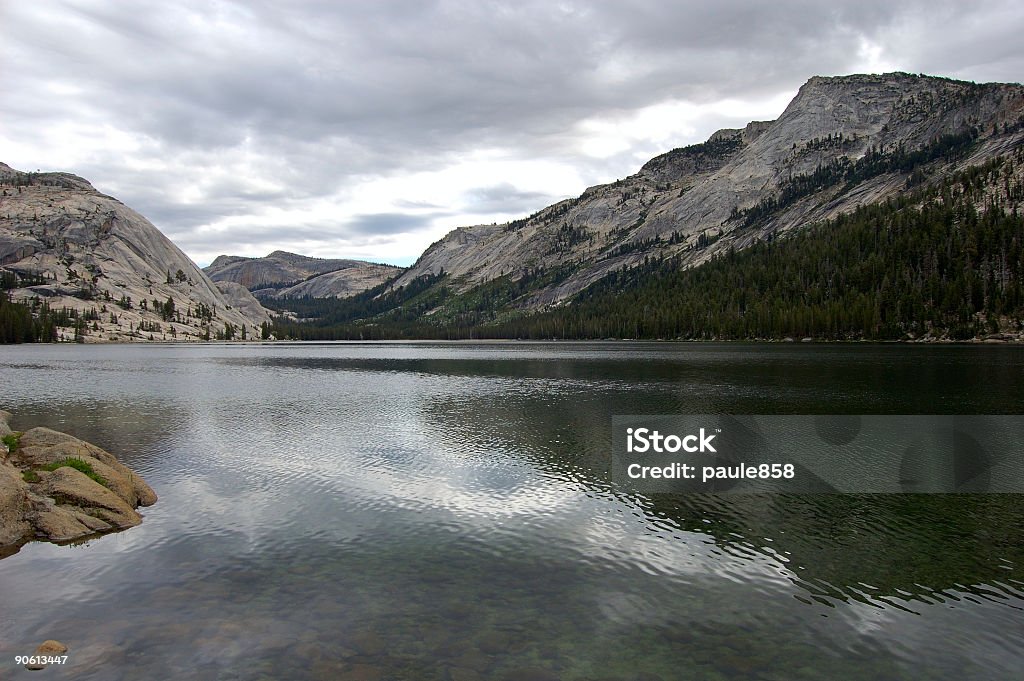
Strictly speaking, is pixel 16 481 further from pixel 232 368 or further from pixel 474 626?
pixel 232 368

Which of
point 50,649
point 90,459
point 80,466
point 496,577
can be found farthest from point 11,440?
point 496,577

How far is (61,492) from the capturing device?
30266 millimetres

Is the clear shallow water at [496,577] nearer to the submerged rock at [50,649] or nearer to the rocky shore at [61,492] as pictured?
the submerged rock at [50,649]

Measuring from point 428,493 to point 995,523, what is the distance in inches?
1197

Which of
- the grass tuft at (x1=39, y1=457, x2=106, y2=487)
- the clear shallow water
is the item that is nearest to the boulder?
the grass tuft at (x1=39, y1=457, x2=106, y2=487)

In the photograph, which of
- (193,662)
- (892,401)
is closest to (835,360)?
(892,401)

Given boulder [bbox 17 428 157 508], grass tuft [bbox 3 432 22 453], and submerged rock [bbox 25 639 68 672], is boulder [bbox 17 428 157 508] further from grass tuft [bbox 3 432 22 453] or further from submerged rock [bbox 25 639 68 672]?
submerged rock [bbox 25 639 68 672]

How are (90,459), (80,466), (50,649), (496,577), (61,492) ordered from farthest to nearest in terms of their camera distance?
(90,459) → (80,466) → (61,492) → (496,577) → (50,649)

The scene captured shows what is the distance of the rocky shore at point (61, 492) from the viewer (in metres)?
27.5

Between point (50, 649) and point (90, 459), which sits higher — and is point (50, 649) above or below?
below

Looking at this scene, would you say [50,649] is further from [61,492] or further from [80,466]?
[80,466]

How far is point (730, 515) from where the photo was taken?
3139 cm

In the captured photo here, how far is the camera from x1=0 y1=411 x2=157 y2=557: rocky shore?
27.5 meters

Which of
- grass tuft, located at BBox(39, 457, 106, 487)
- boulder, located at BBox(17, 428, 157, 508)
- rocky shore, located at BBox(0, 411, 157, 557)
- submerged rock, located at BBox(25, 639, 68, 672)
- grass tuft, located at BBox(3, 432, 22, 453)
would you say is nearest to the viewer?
submerged rock, located at BBox(25, 639, 68, 672)
